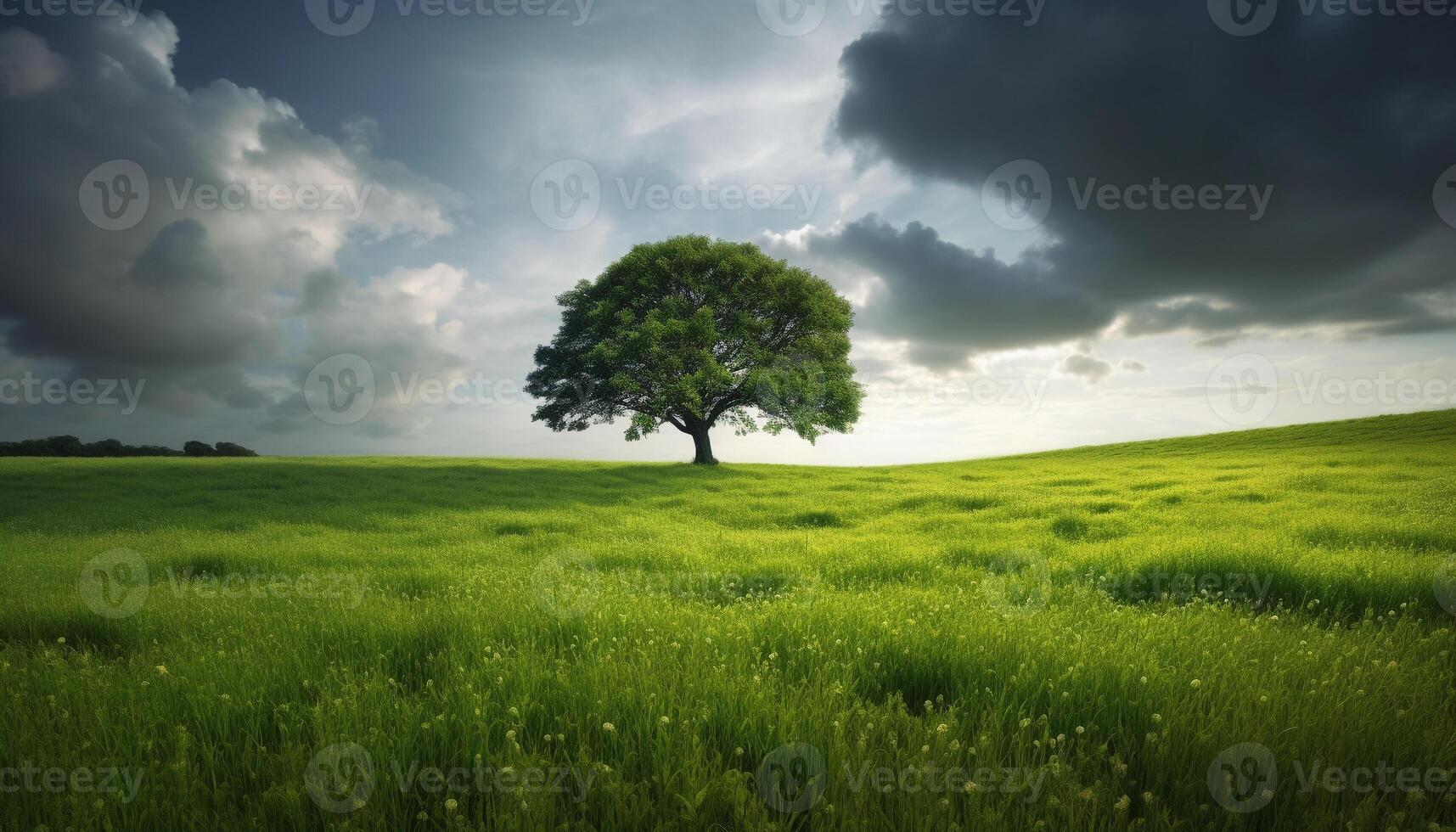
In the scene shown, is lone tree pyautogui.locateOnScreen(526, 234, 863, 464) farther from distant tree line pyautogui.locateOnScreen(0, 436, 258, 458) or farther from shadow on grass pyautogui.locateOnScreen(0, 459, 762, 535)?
distant tree line pyautogui.locateOnScreen(0, 436, 258, 458)

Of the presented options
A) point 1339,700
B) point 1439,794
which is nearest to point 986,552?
→ point 1339,700

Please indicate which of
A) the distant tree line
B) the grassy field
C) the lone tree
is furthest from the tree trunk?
the distant tree line

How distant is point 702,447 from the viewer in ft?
127

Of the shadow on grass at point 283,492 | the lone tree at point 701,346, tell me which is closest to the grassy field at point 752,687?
the shadow on grass at point 283,492

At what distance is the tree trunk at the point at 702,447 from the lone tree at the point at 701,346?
0.21 feet

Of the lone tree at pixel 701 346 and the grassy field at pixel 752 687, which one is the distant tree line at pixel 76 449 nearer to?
the lone tree at pixel 701 346

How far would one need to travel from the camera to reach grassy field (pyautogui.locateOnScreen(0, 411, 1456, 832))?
2809mm

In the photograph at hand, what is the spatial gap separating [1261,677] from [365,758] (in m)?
5.62

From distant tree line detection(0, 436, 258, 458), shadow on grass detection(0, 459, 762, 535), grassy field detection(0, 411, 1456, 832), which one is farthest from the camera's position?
distant tree line detection(0, 436, 258, 458)

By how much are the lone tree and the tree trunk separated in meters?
0.06

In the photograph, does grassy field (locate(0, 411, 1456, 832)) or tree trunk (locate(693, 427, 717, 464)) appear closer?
grassy field (locate(0, 411, 1456, 832))

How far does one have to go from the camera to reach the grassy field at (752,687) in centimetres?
281

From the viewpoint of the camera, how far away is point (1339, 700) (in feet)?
12.1

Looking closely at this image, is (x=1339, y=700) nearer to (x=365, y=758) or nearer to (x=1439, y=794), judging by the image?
(x=1439, y=794)
